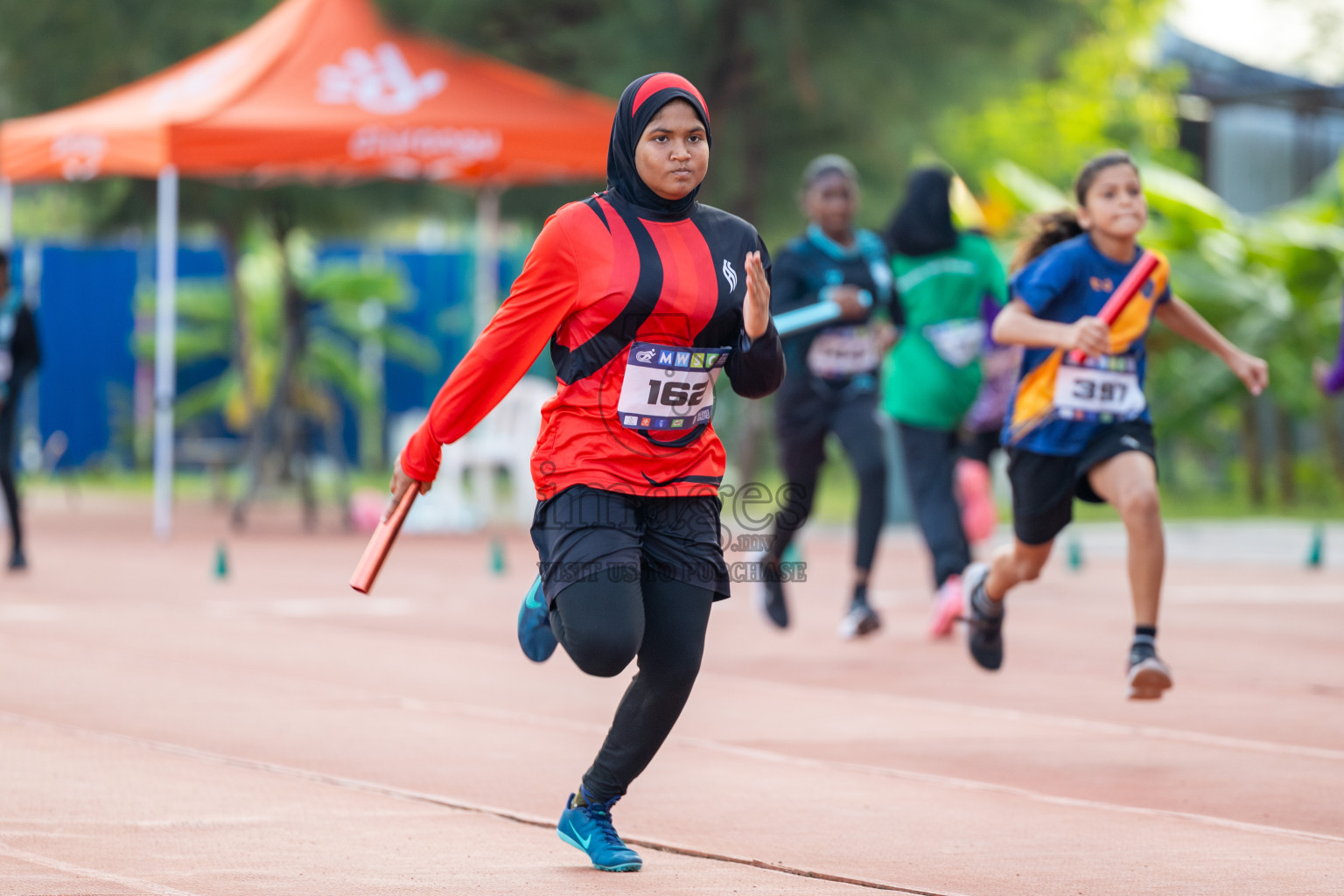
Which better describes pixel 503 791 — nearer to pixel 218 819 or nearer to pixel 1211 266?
pixel 218 819

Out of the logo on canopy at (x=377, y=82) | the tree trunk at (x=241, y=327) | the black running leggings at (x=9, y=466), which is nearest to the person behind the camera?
the black running leggings at (x=9, y=466)

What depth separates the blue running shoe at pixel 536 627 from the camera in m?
4.99

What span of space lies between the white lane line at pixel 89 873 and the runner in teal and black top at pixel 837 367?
204 inches

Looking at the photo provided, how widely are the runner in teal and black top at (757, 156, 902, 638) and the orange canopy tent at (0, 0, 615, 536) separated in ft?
19.5

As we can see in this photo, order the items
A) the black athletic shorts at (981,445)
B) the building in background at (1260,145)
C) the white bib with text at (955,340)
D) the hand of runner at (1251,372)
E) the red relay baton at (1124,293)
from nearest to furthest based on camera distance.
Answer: the red relay baton at (1124,293), the hand of runner at (1251,372), the white bib with text at (955,340), the black athletic shorts at (981,445), the building in background at (1260,145)

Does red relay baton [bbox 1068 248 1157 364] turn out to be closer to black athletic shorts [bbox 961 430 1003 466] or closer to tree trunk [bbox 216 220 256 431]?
black athletic shorts [bbox 961 430 1003 466]

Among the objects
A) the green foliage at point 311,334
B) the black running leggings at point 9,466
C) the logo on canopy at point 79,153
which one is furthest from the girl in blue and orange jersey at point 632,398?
the green foliage at point 311,334

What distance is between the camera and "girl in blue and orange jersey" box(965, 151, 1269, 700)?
6789 millimetres

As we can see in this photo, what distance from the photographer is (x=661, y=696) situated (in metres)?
4.72

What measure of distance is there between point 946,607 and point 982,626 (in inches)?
74.7

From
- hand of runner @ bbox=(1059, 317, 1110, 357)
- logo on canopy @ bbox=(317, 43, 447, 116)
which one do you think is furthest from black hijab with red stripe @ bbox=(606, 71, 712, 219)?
logo on canopy @ bbox=(317, 43, 447, 116)

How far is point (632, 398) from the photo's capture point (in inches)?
184

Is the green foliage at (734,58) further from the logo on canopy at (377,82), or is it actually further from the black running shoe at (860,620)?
the black running shoe at (860,620)

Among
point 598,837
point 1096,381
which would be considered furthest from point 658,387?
point 1096,381
